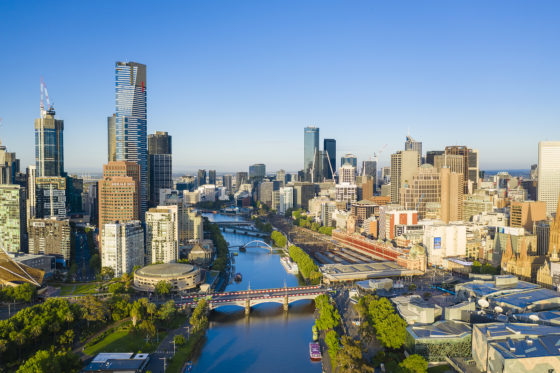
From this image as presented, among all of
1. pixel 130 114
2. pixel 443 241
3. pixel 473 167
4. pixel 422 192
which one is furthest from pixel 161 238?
pixel 473 167

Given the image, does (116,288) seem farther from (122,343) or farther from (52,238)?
(52,238)

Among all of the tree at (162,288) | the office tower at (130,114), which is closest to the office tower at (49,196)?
the office tower at (130,114)

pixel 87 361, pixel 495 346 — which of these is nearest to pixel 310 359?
pixel 495 346

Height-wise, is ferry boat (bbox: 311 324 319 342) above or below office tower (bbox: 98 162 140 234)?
below

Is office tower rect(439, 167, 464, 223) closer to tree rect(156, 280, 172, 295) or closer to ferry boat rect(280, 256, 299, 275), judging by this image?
ferry boat rect(280, 256, 299, 275)

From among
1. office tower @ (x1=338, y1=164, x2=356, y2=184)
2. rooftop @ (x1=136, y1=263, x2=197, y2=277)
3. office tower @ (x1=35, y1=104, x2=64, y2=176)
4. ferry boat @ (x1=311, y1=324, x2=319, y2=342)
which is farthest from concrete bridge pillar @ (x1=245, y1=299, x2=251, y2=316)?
office tower @ (x1=338, y1=164, x2=356, y2=184)

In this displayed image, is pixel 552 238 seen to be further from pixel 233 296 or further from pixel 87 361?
pixel 87 361
